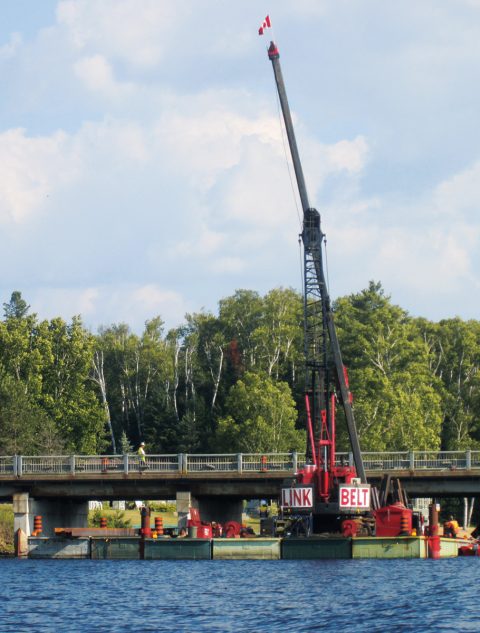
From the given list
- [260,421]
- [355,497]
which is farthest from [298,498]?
[260,421]

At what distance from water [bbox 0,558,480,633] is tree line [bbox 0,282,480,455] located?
4449 cm

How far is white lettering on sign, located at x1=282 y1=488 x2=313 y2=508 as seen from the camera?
7262 centimetres

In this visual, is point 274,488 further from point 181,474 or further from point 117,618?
point 117,618

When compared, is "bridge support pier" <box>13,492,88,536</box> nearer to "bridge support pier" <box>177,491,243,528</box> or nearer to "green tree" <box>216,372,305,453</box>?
"bridge support pier" <box>177,491,243,528</box>

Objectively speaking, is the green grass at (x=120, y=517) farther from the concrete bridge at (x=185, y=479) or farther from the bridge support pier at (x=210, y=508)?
the concrete bridge at (x=185, y=479)

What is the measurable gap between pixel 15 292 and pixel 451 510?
224 feet

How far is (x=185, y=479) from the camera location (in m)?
84.2

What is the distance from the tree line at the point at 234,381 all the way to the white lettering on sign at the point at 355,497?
37467 mm

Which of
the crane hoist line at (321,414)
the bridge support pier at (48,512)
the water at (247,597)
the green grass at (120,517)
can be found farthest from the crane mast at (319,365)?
the green grass at (120,517)

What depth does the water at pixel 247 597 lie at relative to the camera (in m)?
45.2

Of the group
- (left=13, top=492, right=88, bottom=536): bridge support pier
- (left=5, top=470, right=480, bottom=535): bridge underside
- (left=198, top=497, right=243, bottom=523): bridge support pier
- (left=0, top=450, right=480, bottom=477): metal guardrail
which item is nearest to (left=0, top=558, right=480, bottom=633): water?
(left=5, top=470, right=480, bottom=535): bridge underside

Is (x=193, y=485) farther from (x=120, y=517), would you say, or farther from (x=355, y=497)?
(x=120, y=517)

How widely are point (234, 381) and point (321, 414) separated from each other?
2622 inches

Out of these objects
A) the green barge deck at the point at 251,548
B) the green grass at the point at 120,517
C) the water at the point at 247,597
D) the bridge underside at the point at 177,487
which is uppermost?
the bridge underside at the point at 177,487
